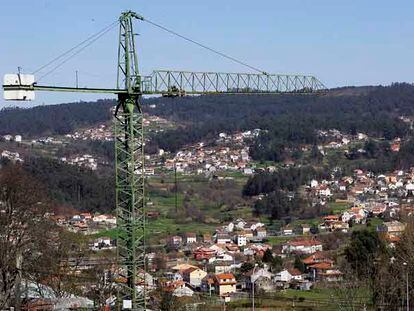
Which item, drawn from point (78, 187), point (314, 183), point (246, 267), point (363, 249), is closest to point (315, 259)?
point (246, 267)

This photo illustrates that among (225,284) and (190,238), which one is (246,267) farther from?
(190,238)

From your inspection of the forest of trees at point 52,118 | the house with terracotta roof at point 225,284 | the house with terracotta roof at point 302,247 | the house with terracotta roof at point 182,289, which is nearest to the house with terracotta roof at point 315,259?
the house with terracotta roof at point 302,247

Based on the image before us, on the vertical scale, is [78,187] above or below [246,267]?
above

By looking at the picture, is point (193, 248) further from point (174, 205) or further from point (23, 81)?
point (23, 81)

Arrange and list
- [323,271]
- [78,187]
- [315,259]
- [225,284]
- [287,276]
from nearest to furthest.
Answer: [225,284] → [323,271] → [287,276] → [315,259] → [78,187]

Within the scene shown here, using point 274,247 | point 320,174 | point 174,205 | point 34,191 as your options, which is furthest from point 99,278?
point 320,174

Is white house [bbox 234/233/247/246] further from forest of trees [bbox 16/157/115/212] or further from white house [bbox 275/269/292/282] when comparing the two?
white house [bbox 275/269/292/282]
